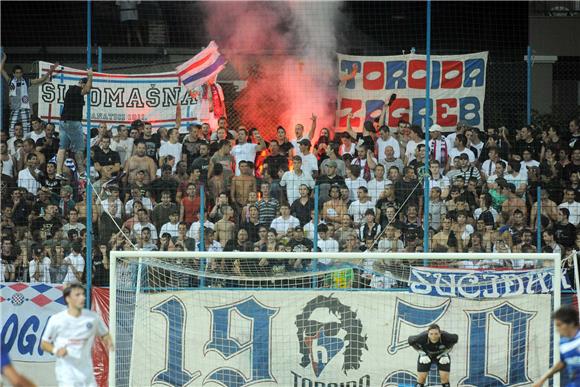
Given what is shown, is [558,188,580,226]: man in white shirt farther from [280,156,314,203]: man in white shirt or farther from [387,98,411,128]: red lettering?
[387,98,411,128]: red lettering

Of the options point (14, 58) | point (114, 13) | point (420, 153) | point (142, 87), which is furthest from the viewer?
point (114, 13)

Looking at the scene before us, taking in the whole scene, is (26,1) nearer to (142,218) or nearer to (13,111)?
(13,111)

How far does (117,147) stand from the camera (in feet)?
54.2

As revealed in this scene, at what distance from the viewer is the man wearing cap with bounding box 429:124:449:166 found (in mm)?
15984

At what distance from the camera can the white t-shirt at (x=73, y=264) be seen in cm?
1438

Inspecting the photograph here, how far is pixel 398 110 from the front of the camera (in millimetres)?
17797

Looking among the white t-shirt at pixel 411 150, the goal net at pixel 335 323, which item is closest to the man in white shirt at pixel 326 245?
the goal net at pixel 335 323

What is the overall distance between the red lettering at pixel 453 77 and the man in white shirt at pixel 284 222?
4.23 meters

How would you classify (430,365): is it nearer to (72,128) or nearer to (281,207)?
(281,207)

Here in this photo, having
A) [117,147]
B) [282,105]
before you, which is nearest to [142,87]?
[117,147]

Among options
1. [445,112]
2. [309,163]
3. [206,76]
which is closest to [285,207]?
[309,163]

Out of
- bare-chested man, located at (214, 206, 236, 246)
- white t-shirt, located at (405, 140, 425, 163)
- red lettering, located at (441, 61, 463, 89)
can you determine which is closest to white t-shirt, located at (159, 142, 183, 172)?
bare-chested man, located at (214, 206, 236, 246)

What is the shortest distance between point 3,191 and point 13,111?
110 inches

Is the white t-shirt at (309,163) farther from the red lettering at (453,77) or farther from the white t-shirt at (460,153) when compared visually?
the red lettering at (453,77)
